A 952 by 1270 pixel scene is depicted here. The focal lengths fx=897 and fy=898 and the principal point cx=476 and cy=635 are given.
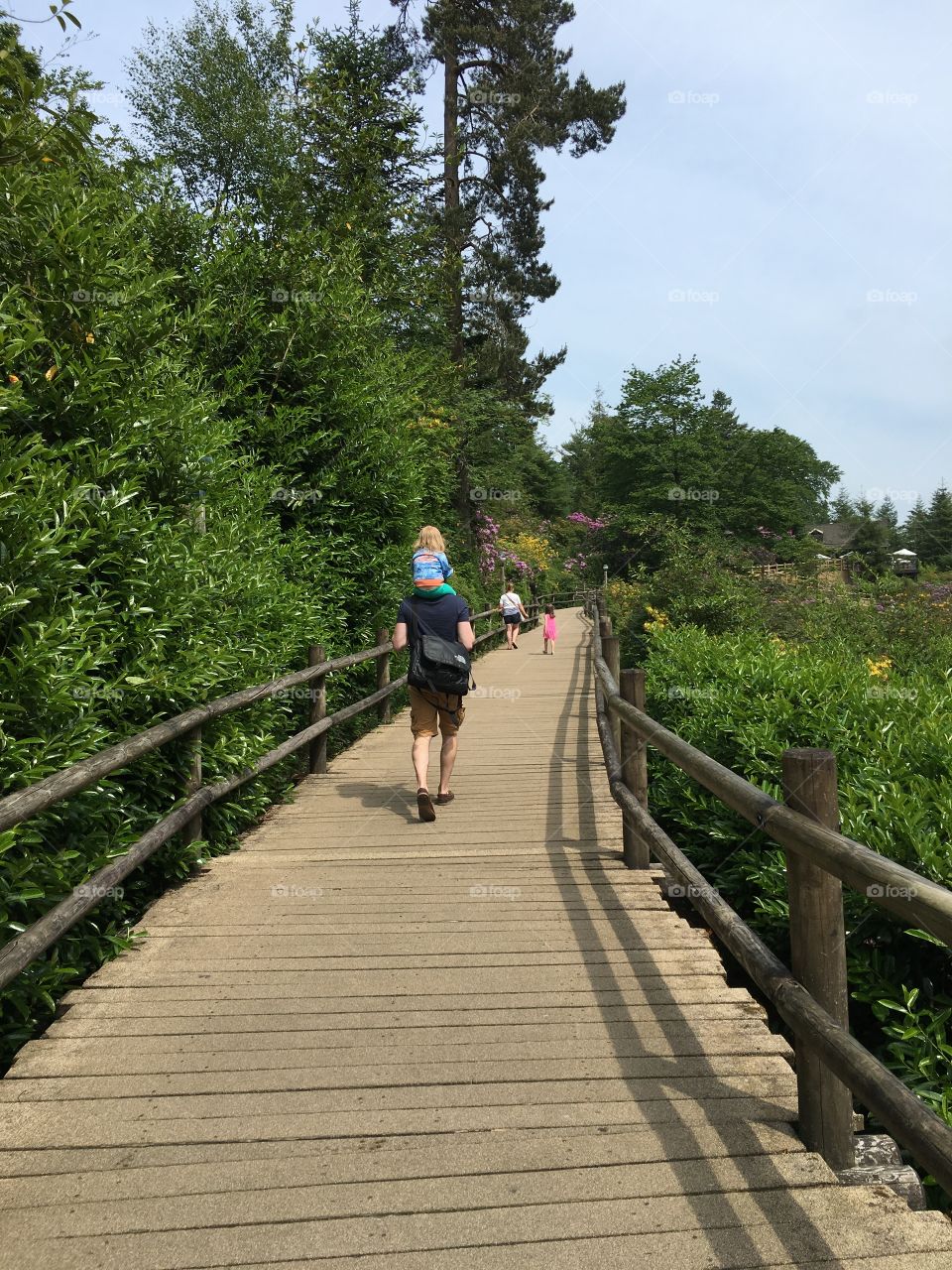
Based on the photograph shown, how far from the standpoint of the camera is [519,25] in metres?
18.7

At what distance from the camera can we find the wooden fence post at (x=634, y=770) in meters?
4.84

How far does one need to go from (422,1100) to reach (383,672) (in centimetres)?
772

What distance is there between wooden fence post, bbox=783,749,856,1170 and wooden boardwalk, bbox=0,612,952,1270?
0.08 meters

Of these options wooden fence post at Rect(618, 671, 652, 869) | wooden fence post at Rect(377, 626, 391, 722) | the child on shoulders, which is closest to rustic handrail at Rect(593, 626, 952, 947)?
wooden fence post at Rect(618, 671, 652, 869)

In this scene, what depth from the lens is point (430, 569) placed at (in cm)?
601

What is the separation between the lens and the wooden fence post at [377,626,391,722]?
33.1ft
